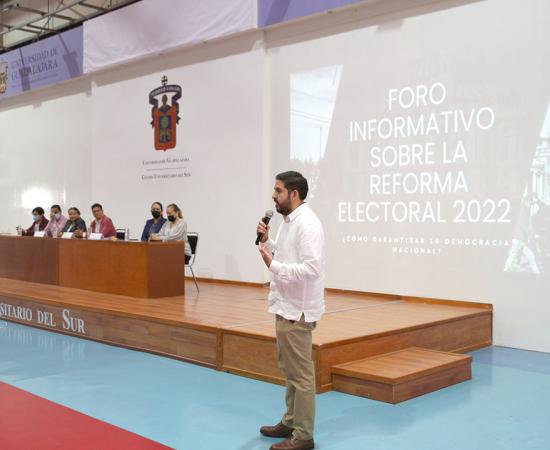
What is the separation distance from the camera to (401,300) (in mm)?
6773

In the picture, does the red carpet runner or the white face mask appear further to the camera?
the white face mask

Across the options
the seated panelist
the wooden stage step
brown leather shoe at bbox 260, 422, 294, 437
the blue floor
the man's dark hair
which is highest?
the man's dark hair

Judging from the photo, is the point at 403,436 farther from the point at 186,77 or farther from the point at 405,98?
the point at 186,77

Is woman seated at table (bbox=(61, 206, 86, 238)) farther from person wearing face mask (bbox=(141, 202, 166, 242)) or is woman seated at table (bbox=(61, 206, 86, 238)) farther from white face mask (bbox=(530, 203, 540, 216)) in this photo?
white face mask (bbox=(530, 203, 540, 216))

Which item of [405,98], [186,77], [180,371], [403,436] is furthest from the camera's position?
[186,77]

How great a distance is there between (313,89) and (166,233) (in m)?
2.47

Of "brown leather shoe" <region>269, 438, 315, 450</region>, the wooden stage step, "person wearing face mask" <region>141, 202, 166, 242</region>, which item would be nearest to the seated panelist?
"person wearing face mask" <region>141, 202, 166, 242</region>

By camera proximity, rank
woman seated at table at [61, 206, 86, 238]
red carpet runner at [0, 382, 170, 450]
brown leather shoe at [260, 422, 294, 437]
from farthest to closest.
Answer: woman seated at table at [61, 206, 86, 238] → brown leather shoe at [260, 422, 294, 437] → red carpet runner at [0, 382, 170, 450]

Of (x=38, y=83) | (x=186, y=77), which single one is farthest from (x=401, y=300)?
(x=38, y=83)

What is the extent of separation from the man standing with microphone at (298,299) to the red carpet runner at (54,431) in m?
0.76

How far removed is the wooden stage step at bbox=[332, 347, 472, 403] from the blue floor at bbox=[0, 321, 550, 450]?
2.7 inches

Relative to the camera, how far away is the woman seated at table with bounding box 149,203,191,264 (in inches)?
286

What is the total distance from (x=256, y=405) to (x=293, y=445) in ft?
2.95

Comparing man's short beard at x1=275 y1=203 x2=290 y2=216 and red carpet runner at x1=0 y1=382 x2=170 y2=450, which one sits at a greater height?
man's short beard at x1=275 y1=203 x2=290 y2=216
